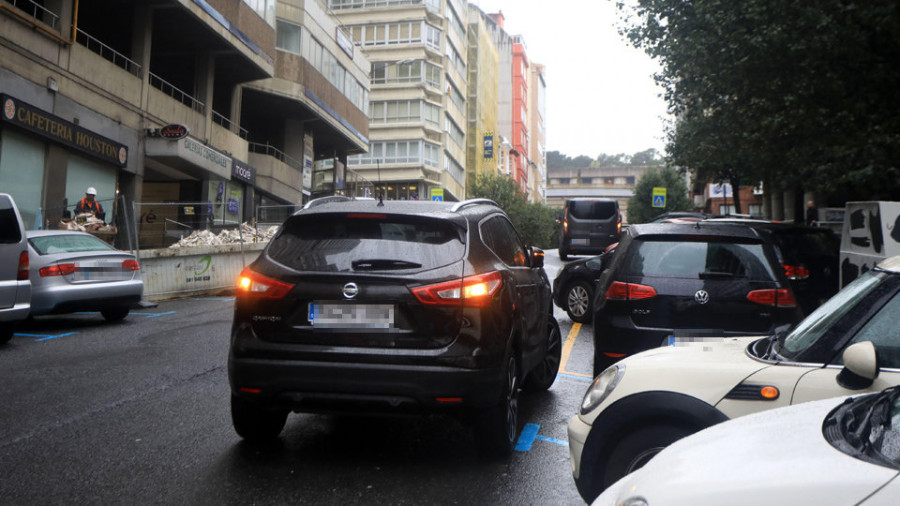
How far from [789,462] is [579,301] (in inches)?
411

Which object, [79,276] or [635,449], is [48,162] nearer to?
[79,276]

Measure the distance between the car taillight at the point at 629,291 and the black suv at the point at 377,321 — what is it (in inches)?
63.7

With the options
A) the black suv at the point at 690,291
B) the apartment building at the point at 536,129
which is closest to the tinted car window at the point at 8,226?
the black suv at the point at 690,291

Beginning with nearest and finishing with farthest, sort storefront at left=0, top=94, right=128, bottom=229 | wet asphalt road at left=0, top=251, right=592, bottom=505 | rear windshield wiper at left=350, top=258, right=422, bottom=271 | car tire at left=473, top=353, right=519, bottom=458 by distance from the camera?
wet asphalt road at left=0, top=251, right=592, bottom=505
rear windshield wiper at left=350, top=258, right=422, bottom=271
car tire at left=473, top=353, right=519, bottom=458
storefront at left=0, top=94, right=128, bottom=229

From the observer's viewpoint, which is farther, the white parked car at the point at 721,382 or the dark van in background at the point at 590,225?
the dark van in background at the point at 590,225

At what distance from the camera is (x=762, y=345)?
379 centimetres

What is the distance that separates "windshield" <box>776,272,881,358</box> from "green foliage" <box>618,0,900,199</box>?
1118 centimetres

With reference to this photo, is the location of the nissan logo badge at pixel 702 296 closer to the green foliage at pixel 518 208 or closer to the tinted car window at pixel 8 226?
the tinted car window at pixel 8 226

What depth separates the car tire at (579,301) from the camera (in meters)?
12.2

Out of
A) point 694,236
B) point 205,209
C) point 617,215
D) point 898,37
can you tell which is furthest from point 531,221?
point 694,236

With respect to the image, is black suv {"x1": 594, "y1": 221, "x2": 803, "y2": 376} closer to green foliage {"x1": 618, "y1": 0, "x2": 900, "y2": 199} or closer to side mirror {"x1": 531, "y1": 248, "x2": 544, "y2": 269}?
side mirror {"x1": 531, "y1": 248, "x2": 544, "y2": 269}

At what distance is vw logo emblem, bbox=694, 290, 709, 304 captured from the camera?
6.00 m

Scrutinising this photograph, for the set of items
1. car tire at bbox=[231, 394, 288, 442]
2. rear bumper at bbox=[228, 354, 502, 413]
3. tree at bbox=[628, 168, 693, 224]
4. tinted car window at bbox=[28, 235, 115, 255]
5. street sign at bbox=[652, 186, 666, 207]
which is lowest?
car tire at bbox=[231, 394, 288, 442]

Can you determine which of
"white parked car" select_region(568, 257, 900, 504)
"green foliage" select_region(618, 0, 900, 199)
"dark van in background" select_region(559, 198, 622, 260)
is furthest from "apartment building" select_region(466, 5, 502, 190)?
"white parked car" select_region(568, 257, 900, 504)
